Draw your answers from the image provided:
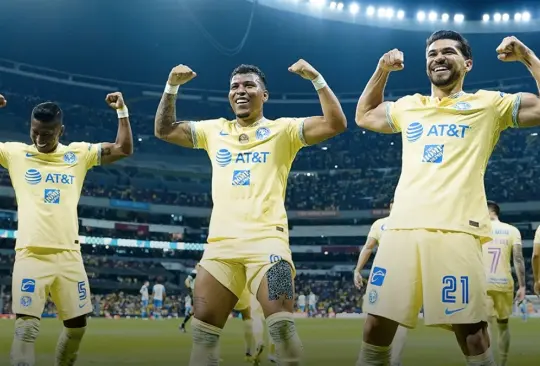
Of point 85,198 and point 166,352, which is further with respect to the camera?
point 85,198

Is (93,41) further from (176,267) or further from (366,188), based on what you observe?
(366,188)

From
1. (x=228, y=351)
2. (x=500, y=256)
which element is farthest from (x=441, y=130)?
(x=228, y=351)

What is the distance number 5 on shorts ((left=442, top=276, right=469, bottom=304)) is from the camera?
4.32 meters

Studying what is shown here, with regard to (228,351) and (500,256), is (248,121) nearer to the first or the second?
(500,256)

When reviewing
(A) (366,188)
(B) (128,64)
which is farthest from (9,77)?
(A) (366,188)

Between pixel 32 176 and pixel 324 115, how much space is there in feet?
11.3

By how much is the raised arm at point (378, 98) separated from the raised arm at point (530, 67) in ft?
2.55

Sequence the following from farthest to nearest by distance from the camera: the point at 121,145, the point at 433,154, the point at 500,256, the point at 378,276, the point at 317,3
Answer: the point at 317,3 → the point at 500,256 → the point at 121,145 → the point at 433,154 → the point at 378,276

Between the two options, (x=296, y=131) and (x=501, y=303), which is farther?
(x=501, y=303)

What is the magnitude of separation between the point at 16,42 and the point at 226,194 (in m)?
46.9

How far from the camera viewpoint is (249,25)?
45500 millimetres

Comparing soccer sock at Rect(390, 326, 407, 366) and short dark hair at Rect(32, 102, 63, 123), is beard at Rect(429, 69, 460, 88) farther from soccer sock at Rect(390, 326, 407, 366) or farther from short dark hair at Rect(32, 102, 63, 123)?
soccer sock at Rect(390, 326, 407, 366)

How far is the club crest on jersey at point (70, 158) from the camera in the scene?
24.1ft

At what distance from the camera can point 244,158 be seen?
5.62 metres
